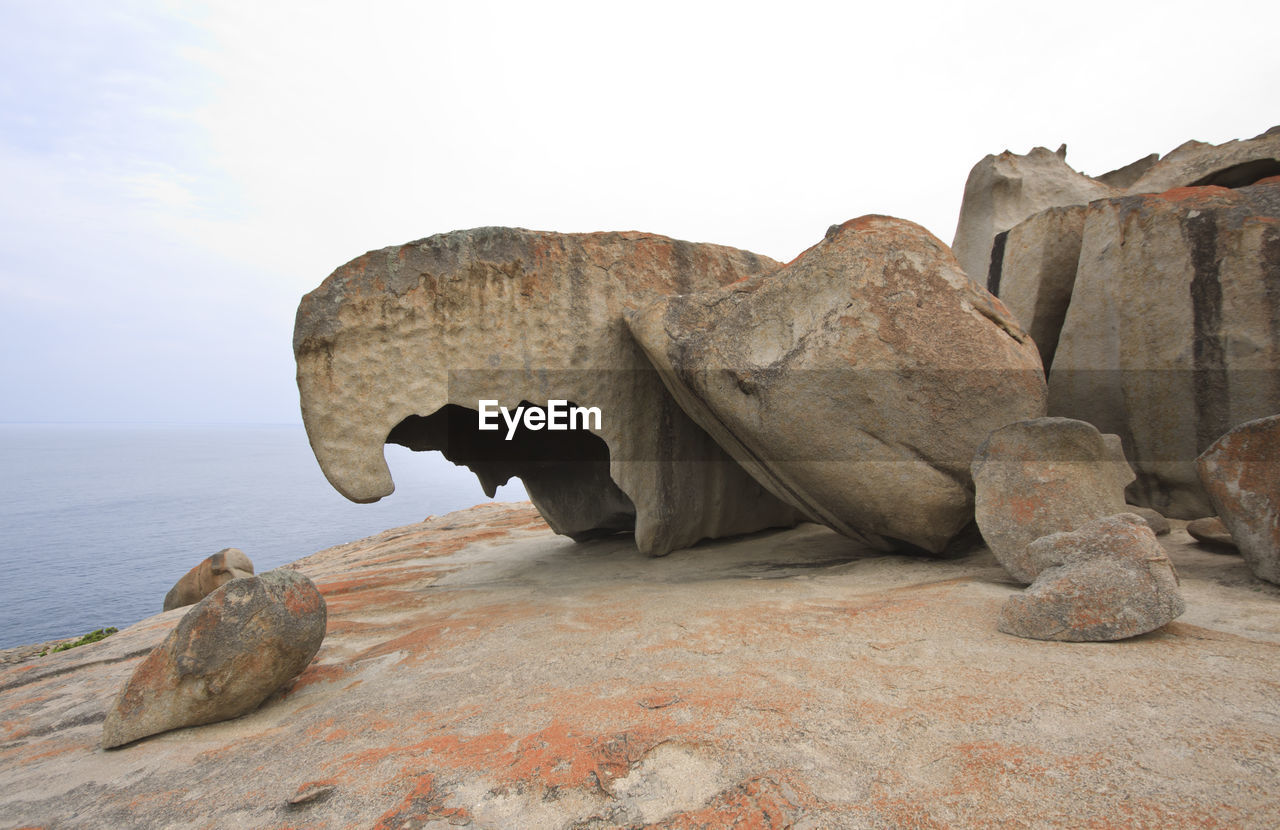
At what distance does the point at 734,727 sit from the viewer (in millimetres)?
2100

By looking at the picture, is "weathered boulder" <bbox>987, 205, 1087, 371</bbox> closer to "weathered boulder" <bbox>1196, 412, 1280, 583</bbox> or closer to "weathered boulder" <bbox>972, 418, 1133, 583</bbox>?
"weathered boulder" <bbox>972, 418, 1133, 583</bbox>

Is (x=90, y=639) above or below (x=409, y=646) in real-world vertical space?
below

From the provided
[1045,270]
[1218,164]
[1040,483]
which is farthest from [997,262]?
[1040,483]

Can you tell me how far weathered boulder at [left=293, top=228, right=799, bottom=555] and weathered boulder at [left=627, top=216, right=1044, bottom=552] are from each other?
1.00 metres

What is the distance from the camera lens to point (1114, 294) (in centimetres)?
477

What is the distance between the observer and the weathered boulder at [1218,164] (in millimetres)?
5559

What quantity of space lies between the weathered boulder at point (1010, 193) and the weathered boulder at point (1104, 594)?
4.96 metres

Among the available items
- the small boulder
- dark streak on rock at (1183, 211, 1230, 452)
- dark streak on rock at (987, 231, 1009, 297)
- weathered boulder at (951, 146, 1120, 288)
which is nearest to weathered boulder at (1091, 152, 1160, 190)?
weathered boulder at (951, 146, 1120, 288)

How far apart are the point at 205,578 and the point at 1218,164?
11146mm

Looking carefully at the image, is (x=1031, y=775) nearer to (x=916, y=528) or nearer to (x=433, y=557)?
(x=916, y=528)

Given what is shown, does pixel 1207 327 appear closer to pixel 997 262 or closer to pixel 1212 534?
pixel 1212 534

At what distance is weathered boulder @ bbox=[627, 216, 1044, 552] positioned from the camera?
3.98m

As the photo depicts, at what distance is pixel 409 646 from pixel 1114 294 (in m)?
5.23

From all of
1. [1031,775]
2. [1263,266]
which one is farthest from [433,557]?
[1263,266]
